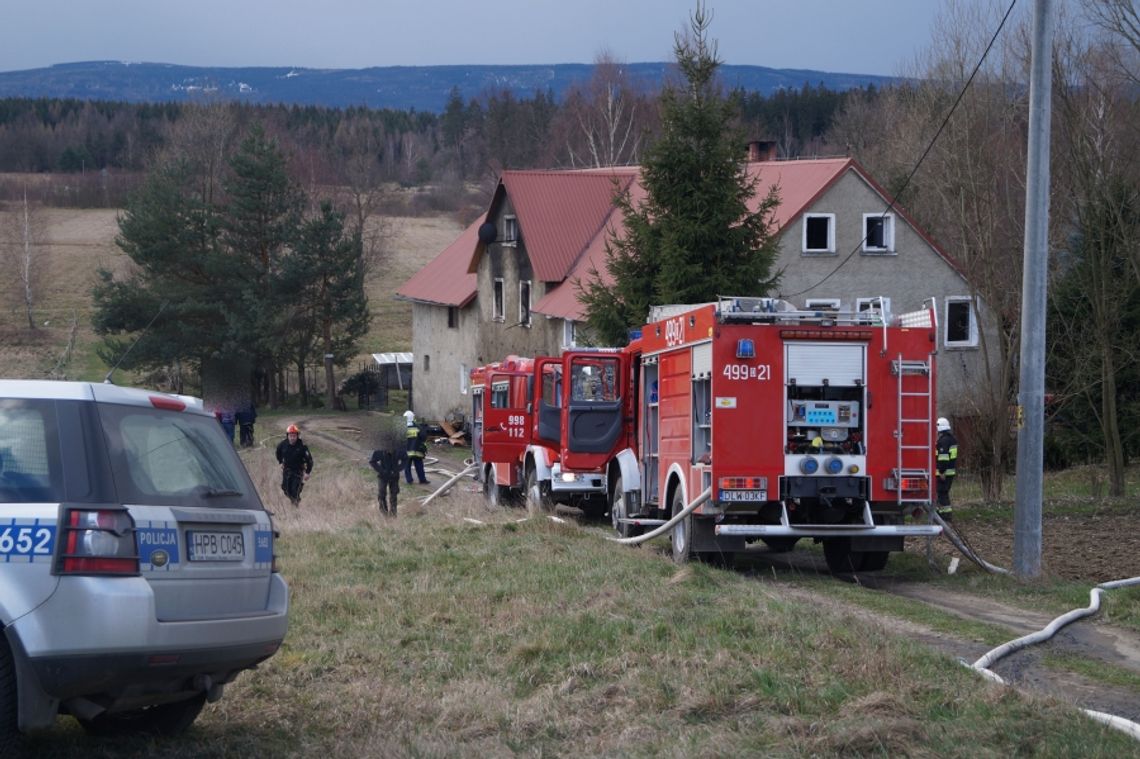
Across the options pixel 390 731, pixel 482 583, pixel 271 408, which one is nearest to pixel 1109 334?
pixel 482 583

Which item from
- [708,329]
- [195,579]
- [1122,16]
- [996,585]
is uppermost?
[1122,16]

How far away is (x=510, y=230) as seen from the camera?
4384cm

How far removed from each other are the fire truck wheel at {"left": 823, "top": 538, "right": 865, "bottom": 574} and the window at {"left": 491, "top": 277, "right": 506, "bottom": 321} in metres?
30.5

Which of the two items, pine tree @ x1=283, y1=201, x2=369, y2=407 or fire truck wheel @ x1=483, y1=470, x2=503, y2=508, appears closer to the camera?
fire truck wheel @ x1=483, y1=470, x2=503, y2=508

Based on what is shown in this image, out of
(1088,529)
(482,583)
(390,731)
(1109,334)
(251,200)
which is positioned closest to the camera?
(390,731)

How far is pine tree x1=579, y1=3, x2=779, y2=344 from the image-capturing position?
84.2 feet

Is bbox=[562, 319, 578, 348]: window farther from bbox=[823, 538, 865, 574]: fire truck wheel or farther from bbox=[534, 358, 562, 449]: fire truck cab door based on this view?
bbox=[823, 538, 865, 574]: fire truck wheel

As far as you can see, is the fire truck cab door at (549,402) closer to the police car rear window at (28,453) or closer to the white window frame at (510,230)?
the police car rear window at (28,453)

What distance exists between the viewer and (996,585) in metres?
13.2

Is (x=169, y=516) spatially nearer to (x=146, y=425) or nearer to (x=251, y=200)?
(x=146, y=425)

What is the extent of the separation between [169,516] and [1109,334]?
2278 centimetres

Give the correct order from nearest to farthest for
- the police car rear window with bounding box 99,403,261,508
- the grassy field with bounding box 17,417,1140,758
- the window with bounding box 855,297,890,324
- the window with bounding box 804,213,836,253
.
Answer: the police car rear window with bounding box 99,403,261,508 → the grassy field with bounding box 17,417,1140,758 → the window with bounding box 855,297,890,324 → the window with bounding box 804,213,836,253

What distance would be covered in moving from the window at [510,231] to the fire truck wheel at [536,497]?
21.8 metres

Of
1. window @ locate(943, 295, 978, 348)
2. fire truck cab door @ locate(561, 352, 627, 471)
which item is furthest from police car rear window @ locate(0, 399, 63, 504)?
window @ locate(943, 295, 978, 348)
